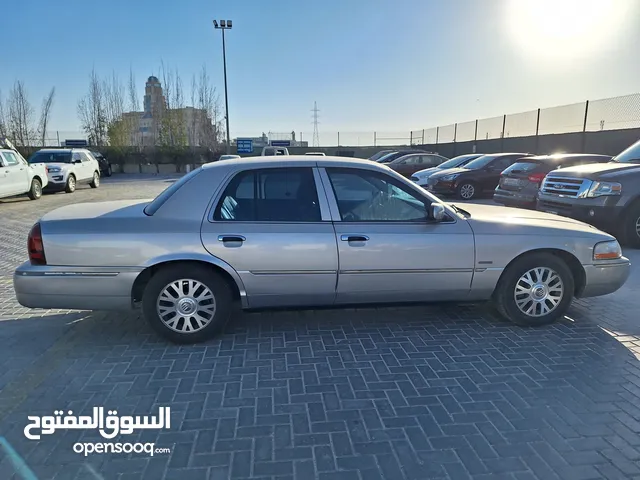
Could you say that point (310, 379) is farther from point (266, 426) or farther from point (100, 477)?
point (100, 477)

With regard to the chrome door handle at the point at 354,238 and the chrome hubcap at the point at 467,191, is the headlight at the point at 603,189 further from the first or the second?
the chrome hubcap at the point at 467,191

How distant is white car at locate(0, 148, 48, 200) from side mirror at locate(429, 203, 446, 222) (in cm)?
1365

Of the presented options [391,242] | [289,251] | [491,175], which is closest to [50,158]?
[491,175]

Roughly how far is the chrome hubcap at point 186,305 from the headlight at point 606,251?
148 inches

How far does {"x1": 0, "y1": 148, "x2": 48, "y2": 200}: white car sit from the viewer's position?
1219cm

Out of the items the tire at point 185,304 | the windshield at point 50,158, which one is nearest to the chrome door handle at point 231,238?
the tire at point 185,304

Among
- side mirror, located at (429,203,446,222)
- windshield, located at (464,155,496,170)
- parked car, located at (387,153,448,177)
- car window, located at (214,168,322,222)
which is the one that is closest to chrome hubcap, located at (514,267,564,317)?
side mirror, located at (429,203,446,222)

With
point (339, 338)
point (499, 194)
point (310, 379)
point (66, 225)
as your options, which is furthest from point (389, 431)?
point (499, 194)

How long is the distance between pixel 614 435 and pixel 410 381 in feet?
4.21

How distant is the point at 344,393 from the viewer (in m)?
2.89

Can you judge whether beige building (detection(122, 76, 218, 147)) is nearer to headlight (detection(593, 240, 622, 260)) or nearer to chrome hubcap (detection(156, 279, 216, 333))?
chrome hubcap (detection(156, 279, 216, 333))

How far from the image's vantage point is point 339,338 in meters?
3.73

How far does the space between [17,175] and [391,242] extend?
14.0 metres

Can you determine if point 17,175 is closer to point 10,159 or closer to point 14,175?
point 14,175
